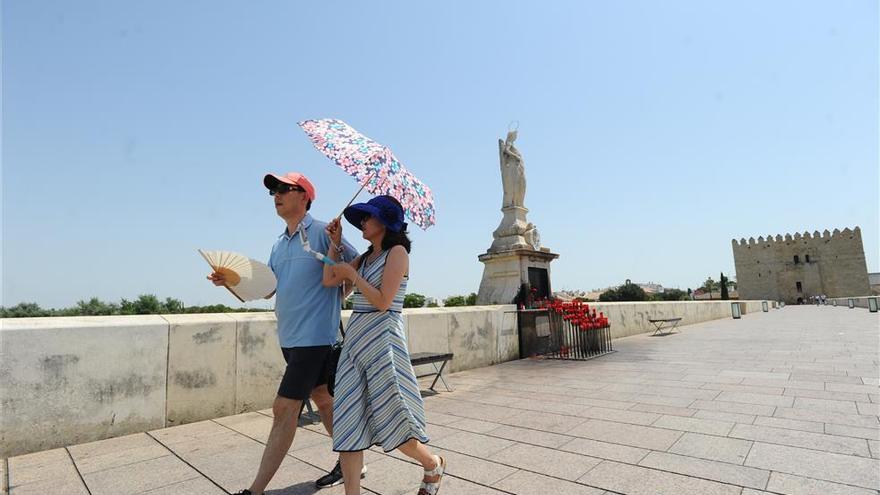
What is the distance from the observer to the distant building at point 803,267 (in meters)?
57.0

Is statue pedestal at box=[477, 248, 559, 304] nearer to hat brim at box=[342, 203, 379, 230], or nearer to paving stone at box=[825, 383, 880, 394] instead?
paving stone at box=[825, 383, 880, 394]

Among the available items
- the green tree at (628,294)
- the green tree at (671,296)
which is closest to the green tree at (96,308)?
the green tree at (628,294)

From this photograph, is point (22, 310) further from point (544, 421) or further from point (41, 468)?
point (544, 421)

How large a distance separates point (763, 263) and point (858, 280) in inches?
402

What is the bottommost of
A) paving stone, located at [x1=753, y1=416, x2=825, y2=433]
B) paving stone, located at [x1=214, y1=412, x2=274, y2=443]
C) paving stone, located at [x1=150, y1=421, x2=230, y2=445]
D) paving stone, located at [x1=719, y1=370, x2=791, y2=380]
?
paving stone, located at [x1=719, y1=370, x2=791, y2=380]

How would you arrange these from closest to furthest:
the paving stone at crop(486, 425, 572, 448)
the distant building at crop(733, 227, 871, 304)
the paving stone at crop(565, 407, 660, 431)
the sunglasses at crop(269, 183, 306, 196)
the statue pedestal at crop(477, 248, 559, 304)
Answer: the sunglasses at crop(269, 183, 306, 196), the paving stone at crop(486, 425, 572, 448), the paving stone at crop(565, 407, 660, 431), the statue pedestal at crop(477, 248, 559, 304), the distant building at crop(733, 227, 871, 304)

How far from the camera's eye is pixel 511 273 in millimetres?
9922

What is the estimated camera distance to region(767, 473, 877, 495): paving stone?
2.30 metres

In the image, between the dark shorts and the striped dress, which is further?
the dark shorts

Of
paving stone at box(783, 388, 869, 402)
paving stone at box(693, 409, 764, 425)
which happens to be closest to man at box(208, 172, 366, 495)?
paving stone at box(693, 409, 764, 425)

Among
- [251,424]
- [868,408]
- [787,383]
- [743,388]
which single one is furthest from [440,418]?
[787,383]

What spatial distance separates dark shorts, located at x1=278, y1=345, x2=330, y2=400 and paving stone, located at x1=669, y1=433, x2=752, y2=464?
2.49 metres

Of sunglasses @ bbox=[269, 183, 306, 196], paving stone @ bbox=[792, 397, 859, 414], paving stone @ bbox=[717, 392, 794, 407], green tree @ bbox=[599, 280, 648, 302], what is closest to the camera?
sunglasses @ bbox=[269, 183, 306, 196]

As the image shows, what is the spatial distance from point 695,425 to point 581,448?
1209 mm
